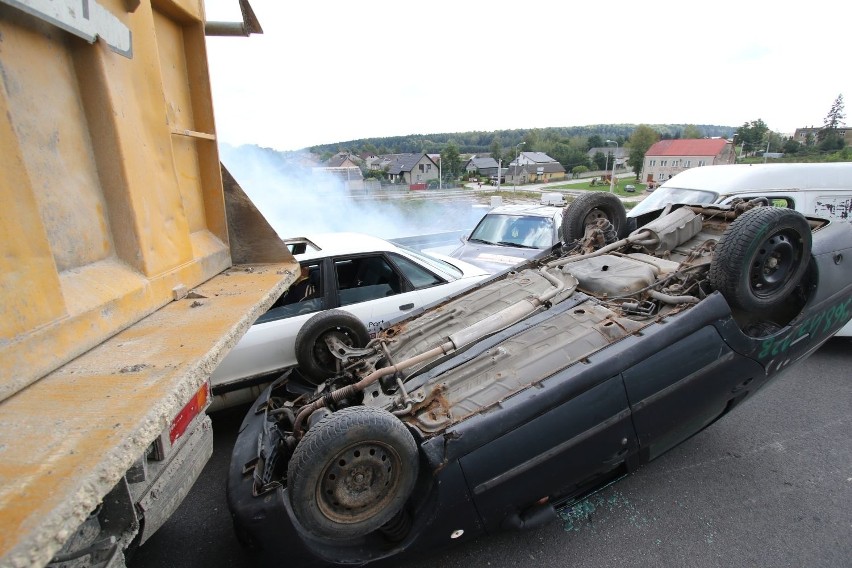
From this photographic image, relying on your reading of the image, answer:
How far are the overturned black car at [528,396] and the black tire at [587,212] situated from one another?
0.84m

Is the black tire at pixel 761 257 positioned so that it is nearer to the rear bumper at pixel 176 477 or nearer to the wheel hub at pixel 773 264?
the wheel hub at pixel 773 264

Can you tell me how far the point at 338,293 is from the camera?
13.8 ft

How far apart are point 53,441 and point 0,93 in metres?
0.97

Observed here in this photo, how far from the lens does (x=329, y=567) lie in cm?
221

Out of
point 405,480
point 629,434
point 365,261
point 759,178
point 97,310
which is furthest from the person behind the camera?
point 759,178

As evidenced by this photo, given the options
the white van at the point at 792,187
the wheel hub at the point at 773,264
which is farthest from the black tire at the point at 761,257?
the white van at the point at 792,187

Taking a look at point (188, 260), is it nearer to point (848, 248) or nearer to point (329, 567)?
point (329, 567)

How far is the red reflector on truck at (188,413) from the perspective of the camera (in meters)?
1.83

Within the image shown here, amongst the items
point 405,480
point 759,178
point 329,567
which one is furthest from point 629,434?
point 759,178

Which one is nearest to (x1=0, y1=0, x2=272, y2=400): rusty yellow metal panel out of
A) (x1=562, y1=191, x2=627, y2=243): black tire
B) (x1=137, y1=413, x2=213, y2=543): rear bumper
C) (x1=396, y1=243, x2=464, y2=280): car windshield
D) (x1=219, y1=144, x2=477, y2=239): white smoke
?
(x1=137, y1=413, x2=213, y2=543): rear bumper

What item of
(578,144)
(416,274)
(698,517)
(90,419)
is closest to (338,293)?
(416,274)

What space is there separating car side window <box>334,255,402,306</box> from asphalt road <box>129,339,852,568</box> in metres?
1.75

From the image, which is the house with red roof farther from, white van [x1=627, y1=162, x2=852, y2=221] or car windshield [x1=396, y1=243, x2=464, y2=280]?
car windshield [x1=396, y1=243, x2=464, y2=280]

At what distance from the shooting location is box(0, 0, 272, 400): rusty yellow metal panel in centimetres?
129
